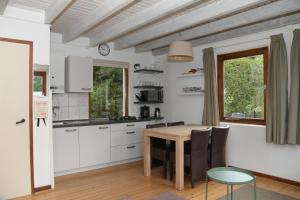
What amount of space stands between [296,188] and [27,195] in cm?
381

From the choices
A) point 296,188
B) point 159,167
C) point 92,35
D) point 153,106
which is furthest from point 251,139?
point 92,35

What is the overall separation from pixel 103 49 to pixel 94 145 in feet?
6.55

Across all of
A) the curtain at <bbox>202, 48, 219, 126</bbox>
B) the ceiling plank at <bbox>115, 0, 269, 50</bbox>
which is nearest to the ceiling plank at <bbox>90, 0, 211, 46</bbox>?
the ceiling plank at <bbox>115, 0, 269, 50</bbox>

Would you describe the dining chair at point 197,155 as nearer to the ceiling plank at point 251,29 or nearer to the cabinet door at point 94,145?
the cabinet door at point 94,145

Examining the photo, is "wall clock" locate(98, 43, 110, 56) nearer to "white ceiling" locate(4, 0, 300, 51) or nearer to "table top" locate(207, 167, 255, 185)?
"white ceiling" locate(4, 0, 300, 51)

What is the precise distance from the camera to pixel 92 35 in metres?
4.50

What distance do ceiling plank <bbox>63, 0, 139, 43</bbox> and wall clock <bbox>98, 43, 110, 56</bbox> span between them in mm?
776

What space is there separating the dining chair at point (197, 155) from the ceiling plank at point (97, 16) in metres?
1.94

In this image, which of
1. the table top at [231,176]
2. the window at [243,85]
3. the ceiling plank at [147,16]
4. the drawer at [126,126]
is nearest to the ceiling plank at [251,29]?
the window at [243,85]

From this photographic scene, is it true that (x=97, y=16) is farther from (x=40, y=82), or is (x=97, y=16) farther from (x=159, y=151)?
(x=159, y=151)

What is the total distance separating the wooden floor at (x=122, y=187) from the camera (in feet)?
10.5

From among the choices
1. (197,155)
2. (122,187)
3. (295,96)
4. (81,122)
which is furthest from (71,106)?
(295,96)

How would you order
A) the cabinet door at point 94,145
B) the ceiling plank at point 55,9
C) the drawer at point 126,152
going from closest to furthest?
the ceiling plank at point 55,9, the cabinet door at point 94,145, the drawer at point 126,152

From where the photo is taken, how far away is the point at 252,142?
398 centimetres
